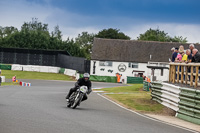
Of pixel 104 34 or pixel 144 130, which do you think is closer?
pixel 144 130

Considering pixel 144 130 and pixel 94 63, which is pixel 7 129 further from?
pixel 94 63

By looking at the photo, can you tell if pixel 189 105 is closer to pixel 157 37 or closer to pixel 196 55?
pixel 196 55

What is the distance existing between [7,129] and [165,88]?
10646 mm

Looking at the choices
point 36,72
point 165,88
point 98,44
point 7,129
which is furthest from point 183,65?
point 98,44

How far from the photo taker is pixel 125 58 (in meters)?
73.2

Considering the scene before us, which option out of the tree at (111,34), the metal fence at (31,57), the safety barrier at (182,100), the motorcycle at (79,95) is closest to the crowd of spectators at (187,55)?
the safety barrier at (182,100)

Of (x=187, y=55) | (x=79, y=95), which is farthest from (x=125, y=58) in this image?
(x=79, y=95)

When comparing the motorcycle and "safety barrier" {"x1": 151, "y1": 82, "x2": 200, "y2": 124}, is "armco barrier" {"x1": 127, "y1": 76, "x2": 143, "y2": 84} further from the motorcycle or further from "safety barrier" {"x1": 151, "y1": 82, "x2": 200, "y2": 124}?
the motorcycle

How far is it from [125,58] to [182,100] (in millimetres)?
57387

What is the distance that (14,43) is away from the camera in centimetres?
9131

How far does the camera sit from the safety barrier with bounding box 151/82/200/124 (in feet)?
47.5

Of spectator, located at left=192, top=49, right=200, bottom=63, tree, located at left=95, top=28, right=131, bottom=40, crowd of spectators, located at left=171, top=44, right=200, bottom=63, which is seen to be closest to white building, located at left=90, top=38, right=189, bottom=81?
tree, located at left=95, top=28, right=131, bottom=40

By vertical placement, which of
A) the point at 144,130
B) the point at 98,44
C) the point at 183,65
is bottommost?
the point at 144,130

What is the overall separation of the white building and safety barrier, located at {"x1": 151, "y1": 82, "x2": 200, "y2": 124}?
51886 millimetres
